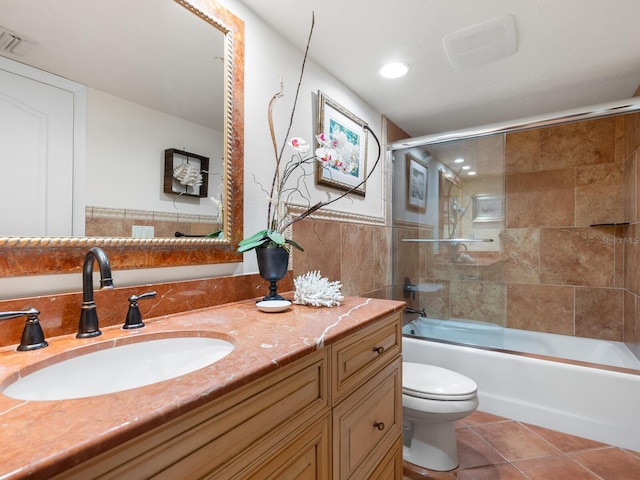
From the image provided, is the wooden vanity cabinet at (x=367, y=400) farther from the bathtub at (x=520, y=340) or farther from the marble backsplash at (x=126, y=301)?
the bathtub at (x=520, y=340)

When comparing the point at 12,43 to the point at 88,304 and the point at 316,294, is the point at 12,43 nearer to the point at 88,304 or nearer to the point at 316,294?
the point at 88,304

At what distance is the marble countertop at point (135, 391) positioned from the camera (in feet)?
1.27

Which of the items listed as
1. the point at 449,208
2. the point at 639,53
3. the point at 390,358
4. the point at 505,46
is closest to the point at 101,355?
the point at 390,358

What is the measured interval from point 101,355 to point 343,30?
1.65 metres

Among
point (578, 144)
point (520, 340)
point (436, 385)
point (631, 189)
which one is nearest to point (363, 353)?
point (436, 385)

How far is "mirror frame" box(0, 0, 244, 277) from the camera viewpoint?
82cm

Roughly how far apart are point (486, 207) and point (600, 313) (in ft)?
4.03

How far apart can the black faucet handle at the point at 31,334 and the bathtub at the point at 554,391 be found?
7.18ft

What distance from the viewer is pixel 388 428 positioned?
1.22m

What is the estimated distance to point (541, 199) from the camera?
8.97ft

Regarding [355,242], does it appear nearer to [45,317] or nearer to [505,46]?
[505,46]

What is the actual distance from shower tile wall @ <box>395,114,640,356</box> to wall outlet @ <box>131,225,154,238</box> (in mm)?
1983

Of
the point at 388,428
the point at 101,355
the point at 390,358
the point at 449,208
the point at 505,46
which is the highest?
the point at 505,46

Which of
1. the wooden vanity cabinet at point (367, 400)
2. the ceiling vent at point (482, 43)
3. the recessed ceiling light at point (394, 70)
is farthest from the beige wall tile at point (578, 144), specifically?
the wooden vanity cabinet at point (367, 400)
